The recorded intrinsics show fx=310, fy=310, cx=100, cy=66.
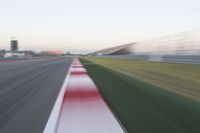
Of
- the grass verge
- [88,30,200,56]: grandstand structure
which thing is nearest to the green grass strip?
the grass verge

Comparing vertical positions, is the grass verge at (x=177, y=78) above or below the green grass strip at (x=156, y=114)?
below

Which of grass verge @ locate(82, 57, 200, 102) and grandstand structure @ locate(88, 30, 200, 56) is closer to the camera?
grass verge @ locate(82, 57, 200, 102)

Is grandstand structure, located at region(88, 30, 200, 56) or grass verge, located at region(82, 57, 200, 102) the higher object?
grandstand structure, located at region(88, 30, 200, 56)

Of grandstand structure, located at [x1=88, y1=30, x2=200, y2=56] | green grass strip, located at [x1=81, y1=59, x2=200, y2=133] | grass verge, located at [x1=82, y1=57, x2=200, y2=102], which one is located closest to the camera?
green grass strip, located at [x1=81, y1=59, x2=200, y2=133]

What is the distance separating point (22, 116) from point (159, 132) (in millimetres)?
2626

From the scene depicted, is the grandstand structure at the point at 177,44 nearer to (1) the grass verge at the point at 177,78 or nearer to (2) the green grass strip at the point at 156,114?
(1) the grass verge at the point at 177,78

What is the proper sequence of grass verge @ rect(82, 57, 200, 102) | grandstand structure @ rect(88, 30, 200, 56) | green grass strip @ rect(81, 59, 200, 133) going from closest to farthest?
green grass strip @ rect(81, 59, 200, 133) → grass verge @ rect(82, 57, 200, 102) → grandstand structure @ rect(88, 30, 200, 56)

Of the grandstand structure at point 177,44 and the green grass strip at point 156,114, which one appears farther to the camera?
the grandstand structure at point 177,44

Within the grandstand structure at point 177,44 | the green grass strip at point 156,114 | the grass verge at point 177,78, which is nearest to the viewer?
the green grass strip at point 156,114

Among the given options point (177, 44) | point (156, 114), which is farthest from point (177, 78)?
point (177, 44)

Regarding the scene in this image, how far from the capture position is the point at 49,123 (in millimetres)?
5027

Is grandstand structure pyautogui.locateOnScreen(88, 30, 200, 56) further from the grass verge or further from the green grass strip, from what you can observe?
the green grass strip

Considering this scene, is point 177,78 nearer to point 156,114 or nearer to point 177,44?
point 156,114

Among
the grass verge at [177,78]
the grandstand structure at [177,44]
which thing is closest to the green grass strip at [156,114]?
the grass verge at [177,78]
